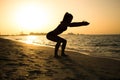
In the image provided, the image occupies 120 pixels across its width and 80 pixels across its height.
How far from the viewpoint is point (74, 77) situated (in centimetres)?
502

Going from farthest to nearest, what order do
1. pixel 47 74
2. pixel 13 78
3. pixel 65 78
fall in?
pixel 47 74
pixel 65 78
pixel 13 78

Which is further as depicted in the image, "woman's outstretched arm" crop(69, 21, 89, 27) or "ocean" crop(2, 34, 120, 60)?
"ocean" crop(2, 34, 120, 60)

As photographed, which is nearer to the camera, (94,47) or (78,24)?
(78,24)

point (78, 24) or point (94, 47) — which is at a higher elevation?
point (78, 24)

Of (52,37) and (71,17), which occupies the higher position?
(71,17)

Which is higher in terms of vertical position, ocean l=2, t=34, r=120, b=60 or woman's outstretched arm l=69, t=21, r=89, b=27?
woman's outstretched arm l=69, t=21, r=89, b=27

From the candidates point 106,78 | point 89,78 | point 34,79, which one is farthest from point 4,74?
point 106,78

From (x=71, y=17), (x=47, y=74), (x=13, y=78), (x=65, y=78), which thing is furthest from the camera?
(x=71, y=17)

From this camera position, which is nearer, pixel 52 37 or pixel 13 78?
pixel 13 78

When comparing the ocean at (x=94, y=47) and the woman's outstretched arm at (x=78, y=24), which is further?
the ocean at (x=94, y=47)

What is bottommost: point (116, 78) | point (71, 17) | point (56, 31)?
point (116, 78)

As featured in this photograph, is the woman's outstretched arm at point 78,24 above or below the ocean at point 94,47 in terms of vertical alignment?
above

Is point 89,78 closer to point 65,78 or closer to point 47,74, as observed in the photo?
point 65,78

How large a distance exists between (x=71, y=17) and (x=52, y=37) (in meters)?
1.39
